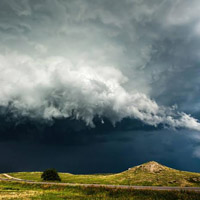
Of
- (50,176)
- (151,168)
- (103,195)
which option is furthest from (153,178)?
(50,176)

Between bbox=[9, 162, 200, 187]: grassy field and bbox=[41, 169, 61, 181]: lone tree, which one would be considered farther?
bbox=[41, 169, 61, 181]: lone tree

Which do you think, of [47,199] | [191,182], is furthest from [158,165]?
[47,199]

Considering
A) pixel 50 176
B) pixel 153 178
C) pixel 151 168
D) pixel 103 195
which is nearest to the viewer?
pixel 103 195

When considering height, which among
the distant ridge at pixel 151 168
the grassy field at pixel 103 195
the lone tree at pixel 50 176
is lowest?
the grassy field at pixel 103 195

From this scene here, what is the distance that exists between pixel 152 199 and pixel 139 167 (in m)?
71.5

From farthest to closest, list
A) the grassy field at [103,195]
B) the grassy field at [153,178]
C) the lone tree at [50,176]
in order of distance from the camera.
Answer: the lone tree at [50,176] < the grassy field at [153,178] < the grassy field at [103,195]

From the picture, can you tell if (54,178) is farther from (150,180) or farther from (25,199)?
(25,199)

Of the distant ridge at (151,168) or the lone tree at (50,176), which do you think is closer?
the lone tree at (50,176)

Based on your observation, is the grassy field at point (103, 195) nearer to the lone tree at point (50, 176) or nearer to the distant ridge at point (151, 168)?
the lone tree at point (50, 176)

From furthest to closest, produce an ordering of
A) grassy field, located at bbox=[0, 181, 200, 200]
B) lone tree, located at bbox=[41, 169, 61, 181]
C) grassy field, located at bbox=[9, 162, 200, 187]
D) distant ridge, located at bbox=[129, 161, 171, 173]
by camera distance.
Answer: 1. distant ridge, located at bbox=[129, 161, 171, 173]
2. lone tree, located at bbox=[41, 169, 61, 181]
3. grassy field, located at bbox=[9, 162, 200, 187]
4. grassy field, located at bbox=[0, 181, 200, 200]

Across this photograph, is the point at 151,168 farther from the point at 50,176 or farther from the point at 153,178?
the point at 50,176

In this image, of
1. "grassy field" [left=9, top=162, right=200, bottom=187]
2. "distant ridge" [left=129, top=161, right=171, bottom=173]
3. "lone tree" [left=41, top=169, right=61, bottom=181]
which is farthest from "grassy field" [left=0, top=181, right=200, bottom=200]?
"distant ridge" [left=129, top=161, right=171, bottom=173]

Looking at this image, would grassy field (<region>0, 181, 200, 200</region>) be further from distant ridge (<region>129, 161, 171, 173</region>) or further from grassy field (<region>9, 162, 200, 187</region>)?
distant ridge (<region>129, 161, 171, 173</region>)

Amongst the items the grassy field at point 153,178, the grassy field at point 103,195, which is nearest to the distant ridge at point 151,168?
the grassy field at point 153,178
